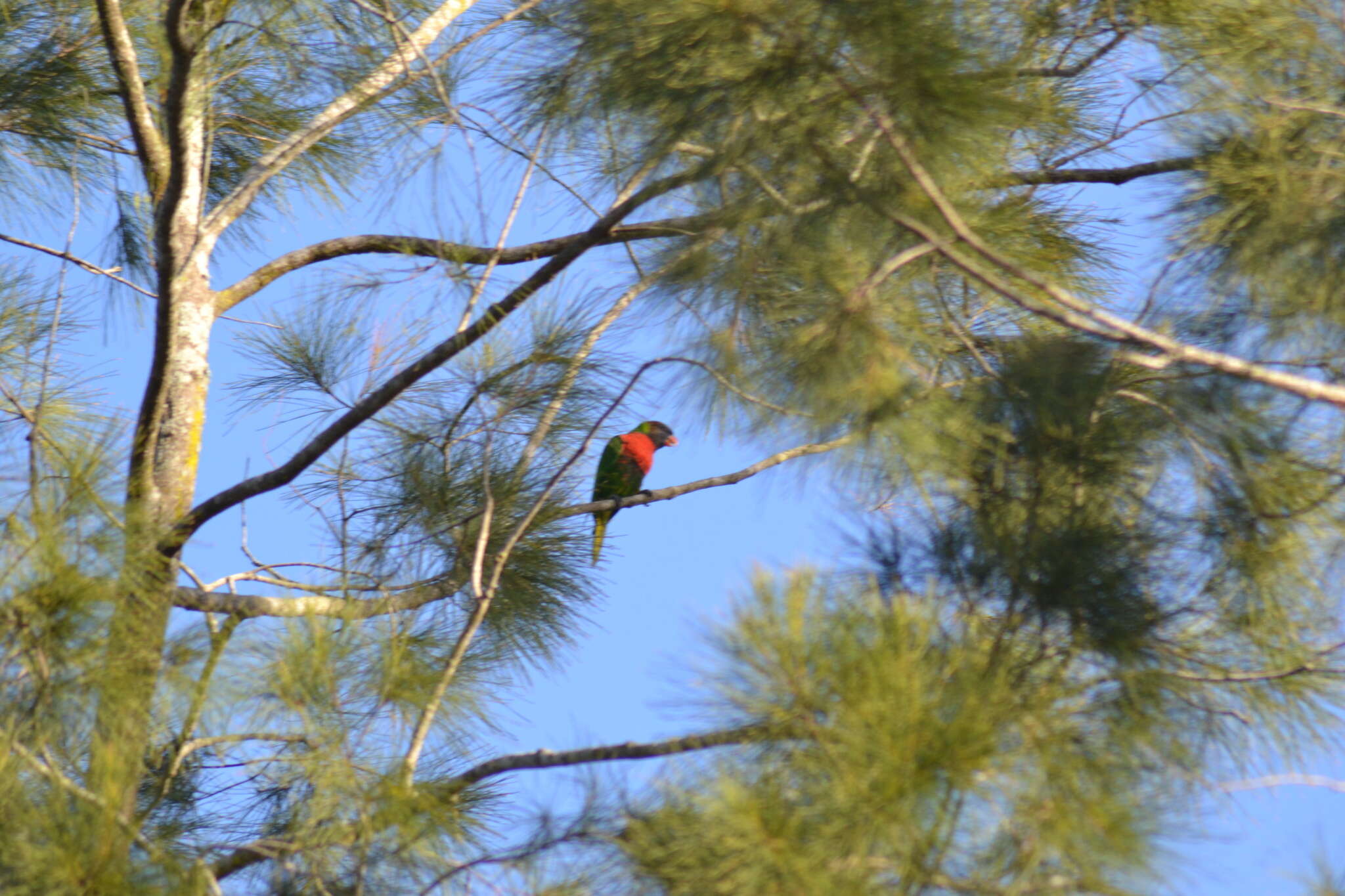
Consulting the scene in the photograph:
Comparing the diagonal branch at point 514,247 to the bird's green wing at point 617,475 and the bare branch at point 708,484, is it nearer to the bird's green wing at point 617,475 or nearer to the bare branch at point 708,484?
the bare branch at point 708,484

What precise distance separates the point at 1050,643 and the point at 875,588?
248 millimetres

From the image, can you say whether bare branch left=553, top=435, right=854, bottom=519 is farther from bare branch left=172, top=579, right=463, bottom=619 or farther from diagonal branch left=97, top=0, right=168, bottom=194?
diagonal branch left=97, top=0, right=168, bottom=194

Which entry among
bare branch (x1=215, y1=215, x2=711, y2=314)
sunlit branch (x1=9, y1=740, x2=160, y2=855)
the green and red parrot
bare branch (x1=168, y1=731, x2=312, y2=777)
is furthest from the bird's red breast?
sunlit branch (x1=9, y1=740, x2=160, y2=855)

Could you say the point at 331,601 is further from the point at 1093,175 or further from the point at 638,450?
the point at 638,450

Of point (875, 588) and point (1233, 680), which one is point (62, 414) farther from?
point (1233, 680)

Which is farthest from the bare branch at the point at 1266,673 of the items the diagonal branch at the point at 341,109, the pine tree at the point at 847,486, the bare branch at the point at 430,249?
the diagonal branch at the point at 341,109

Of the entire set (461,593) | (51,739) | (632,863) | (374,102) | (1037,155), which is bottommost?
(632,863)

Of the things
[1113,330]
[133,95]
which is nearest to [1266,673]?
[1113,330]

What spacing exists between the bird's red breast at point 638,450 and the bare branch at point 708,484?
1.12 m

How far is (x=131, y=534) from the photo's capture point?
1.75m

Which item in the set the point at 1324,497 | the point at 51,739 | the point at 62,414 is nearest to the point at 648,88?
the point at 1324,497

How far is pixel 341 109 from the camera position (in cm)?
253

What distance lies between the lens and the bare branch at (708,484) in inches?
81.4

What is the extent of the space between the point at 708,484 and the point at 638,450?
1478mm
